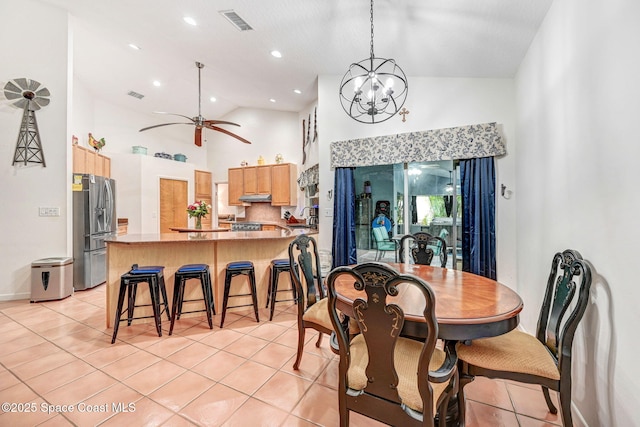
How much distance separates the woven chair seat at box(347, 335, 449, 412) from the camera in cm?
121

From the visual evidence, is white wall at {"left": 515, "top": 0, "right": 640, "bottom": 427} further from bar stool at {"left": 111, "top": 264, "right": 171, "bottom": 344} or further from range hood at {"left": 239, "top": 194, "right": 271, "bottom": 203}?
range hood at {"left": 239, "top": 194, "right": 271, "bottom": 203}

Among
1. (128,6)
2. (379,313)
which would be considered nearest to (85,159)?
(128,6)

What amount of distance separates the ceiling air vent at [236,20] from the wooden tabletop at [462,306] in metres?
3.27

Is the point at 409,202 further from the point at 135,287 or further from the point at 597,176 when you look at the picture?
the point at 135,287

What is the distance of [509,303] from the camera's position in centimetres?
155

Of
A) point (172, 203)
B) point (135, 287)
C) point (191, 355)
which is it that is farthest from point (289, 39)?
point (172, 203)

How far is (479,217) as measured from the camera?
11.5 feet

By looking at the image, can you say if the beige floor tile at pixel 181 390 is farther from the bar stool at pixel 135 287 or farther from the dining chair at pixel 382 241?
the dining chair at pixel 382 241

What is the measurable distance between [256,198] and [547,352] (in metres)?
6.05

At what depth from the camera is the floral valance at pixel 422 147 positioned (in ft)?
11.3

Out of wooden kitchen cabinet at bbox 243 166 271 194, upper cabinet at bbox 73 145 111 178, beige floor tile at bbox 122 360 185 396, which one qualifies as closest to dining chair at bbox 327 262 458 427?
beige floor tile at bbox 122 360 185 396

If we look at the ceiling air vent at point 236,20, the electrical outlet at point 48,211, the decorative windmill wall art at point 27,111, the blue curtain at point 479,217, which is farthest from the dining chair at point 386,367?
the decorative windmill wall art at point 27,111

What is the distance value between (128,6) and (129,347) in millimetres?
4027

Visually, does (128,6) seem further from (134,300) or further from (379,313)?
(379,313)
